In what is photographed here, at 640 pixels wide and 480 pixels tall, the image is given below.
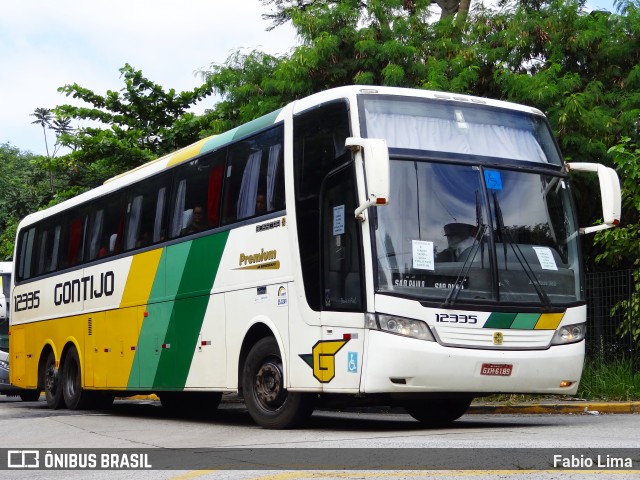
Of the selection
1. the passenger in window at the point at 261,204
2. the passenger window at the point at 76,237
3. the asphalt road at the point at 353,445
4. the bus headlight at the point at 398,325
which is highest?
the passenger window at the point at 76,237

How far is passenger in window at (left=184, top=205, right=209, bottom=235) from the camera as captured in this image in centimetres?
1406

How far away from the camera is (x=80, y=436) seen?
12430mm

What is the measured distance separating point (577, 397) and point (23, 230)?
11127 mm

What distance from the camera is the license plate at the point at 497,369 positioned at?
1099 cm

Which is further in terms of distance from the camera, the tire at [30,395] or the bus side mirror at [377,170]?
the tire at [30,395]

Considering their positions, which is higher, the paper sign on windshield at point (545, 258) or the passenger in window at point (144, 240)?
the passenger in window at point (144, 240)

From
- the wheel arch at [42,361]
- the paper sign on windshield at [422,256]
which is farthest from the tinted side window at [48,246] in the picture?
the paper sign on windshield at [422,256]

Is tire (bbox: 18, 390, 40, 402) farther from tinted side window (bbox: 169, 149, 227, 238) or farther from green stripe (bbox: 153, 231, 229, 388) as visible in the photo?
tinted side window (bbox: 169, 149, 227, 238)

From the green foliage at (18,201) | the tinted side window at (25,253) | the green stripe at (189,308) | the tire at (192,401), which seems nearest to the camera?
the green stripe at (189,308)

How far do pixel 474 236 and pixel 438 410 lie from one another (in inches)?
117

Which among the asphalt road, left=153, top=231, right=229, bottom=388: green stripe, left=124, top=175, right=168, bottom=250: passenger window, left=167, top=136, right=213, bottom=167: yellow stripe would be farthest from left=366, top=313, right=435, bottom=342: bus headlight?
left=124, top=175, right=168, bottom=250: passenger window

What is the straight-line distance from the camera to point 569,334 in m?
11.6

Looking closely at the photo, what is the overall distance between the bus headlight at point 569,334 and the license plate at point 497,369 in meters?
0.68

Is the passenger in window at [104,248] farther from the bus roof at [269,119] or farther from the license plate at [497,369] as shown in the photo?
the license plate at [497,369]
